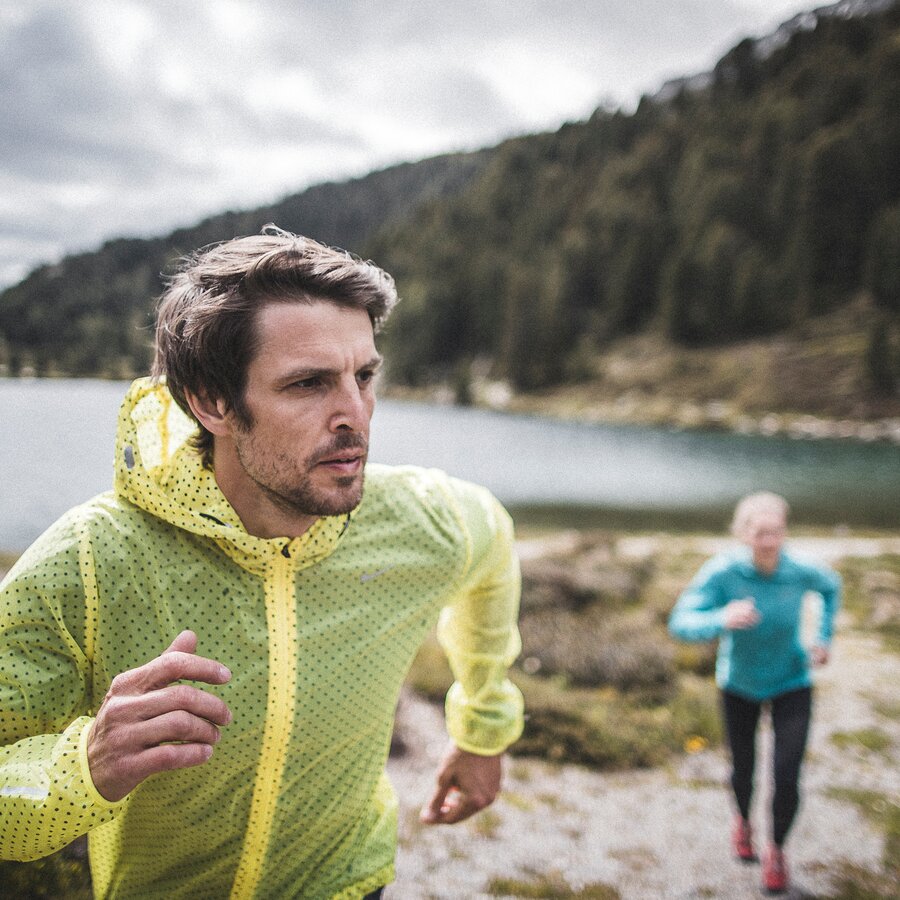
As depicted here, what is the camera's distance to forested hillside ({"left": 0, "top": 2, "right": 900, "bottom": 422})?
3430 inches

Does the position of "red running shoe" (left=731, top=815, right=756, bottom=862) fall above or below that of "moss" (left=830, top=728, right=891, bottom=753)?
above

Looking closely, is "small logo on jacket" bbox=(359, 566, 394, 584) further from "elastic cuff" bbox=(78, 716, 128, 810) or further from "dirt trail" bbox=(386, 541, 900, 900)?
"dirt trail" bbox=(386, 541, 900, 900)

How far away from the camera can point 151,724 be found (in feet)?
4.07

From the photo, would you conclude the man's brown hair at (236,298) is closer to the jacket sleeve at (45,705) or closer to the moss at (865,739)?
the jacket sleeve at (45,705)

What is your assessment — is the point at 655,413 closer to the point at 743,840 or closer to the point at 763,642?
the point at 743,840

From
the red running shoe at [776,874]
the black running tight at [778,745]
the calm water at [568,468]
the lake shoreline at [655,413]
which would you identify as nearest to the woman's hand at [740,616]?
the black running tight at [778,745]

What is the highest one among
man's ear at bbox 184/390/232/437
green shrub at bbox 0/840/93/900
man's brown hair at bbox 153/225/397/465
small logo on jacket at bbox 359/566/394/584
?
man's brown hair at bbox 153/225/397/465

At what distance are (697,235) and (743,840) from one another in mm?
108173

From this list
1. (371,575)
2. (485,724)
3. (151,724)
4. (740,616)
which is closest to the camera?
(151,724)

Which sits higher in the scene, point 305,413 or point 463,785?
point 305,413

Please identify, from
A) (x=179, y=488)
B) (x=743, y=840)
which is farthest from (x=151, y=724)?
(x=743, y=840)

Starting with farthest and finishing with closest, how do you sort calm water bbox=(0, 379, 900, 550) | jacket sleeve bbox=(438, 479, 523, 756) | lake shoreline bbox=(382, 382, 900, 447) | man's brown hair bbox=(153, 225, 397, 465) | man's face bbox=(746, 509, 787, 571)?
lake shoreline bbox=(382, 382, 900, 447) < calm water bbox=(0, 379, 900, 550) < man's face bbox=(746, 509, 787, 571) < jacket sleeve bbox=(438, 479, 523, 756) < man's brown hair bbox=(153, 225, 397, 465)

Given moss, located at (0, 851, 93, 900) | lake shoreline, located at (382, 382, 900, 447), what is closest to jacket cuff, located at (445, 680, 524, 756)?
moss, located at (0, 851, 93, 900)

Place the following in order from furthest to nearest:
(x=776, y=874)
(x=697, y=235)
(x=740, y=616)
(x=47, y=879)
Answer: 1. (x=697, y=235)
2. (x=776, y=874)
3. (x=740, y=616)
4. (x=47, y=879)
